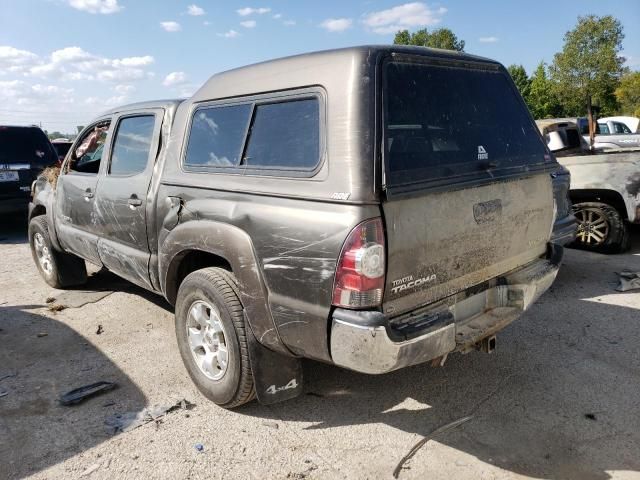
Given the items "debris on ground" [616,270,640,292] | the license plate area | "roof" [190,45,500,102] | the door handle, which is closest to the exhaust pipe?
"roof" [190,45,500,102]

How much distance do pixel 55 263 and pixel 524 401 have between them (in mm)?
4811

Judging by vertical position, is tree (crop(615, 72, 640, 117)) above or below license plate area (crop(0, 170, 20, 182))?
above

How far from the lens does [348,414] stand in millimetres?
3141

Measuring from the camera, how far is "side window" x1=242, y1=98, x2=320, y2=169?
2576 millimetres

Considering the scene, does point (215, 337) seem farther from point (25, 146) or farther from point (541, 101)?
point (541, 101)

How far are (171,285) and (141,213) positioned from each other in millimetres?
608

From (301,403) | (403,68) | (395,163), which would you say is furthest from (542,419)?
(403,68)

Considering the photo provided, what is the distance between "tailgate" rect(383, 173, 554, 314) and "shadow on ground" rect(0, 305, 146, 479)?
197cm

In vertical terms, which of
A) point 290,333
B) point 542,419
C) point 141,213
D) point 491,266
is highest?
point 141,213

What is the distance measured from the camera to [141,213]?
376 cm

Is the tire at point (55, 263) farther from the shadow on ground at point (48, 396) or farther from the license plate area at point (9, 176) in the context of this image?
the license plate area at point (9, 176)

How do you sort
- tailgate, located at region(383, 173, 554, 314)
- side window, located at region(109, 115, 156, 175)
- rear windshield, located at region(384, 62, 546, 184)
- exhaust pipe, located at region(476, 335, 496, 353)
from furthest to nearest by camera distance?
side window, located at region(109, 115, 156, 175)
exhaust pipe, located at region(476, 335, 496, 353)
rear windshield, located at region(384, 62, 546, 184)
tailgate, located at region(383, 173, 554, 314)

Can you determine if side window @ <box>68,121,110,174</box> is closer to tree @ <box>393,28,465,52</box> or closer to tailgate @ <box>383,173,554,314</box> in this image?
tailgate @ <box>383,173,554,314</box>

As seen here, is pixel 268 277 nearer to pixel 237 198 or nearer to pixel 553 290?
pixel 237 198
